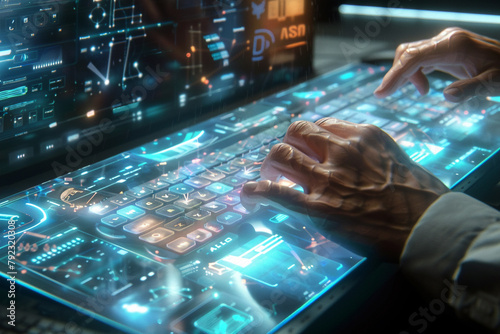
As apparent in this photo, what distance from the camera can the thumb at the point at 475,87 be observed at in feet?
3.27

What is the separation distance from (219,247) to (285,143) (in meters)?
0.22

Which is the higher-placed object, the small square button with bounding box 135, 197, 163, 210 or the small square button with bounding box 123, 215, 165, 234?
the small square button with bounding box 135, 197, 163, 210

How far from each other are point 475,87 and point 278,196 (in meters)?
0.56

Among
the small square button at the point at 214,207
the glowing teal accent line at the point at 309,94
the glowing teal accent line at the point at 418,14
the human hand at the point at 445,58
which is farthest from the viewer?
the glowing teal accent line at the point at 418,14

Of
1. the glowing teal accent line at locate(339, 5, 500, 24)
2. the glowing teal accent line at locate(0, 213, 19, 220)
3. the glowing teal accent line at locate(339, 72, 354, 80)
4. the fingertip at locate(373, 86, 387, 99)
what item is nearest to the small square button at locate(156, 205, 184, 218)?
the glowing teal accent line at locate(0, 213, 19, 220)

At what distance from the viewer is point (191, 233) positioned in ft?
2.31

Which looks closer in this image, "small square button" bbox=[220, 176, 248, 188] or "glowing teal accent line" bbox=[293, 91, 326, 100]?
"small square button" bbox=[220, 176, 248, 188]

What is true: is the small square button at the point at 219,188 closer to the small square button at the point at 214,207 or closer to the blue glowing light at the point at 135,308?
the small square button at the point at 214,207

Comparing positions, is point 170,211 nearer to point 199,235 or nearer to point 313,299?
point 199,235

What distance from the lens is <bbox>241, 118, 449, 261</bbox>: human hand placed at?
0.71 meters

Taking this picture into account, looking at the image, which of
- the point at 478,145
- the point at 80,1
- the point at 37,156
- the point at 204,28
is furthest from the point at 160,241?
the point at 478,145

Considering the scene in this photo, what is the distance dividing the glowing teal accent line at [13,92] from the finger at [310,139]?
43 centimetres

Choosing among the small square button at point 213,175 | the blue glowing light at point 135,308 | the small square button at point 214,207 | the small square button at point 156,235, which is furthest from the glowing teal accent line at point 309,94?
the blue glowing light at point 135,308

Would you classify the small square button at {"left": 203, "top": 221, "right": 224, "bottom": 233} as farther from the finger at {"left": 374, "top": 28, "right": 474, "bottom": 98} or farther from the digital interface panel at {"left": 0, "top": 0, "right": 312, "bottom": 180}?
the finger at {"left": 374, "top": 28, "right": 474, "bottom": 98}
